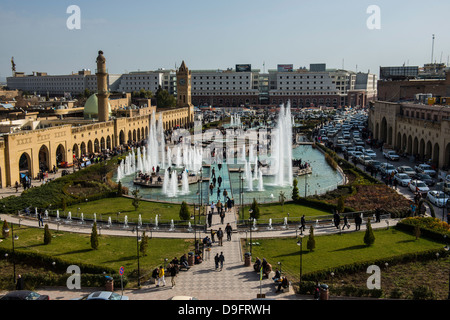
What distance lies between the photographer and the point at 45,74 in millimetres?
139000

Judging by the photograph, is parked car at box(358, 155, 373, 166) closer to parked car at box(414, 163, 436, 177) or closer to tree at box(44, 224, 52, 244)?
parked car at box(414, 163, 436, 177)

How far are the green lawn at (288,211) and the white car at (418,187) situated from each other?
7621 millimetres

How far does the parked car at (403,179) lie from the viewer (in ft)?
104

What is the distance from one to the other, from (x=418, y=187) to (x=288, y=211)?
32.3ft

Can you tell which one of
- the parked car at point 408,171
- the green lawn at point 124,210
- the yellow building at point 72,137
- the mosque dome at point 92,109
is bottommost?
the green lawn at point 124,210

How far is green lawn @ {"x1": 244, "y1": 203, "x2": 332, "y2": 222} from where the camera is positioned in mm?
24753

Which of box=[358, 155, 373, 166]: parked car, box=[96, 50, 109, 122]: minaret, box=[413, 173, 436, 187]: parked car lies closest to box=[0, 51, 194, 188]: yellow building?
box=[96, 50, 109, 122]: minaret

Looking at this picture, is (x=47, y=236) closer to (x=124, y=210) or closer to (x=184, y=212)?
(x=124, y=210)

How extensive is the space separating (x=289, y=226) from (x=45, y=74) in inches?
5234

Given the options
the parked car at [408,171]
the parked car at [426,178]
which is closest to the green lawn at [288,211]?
the parked car at [426,178]

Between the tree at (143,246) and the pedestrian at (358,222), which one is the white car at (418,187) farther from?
the tree at (143,246)

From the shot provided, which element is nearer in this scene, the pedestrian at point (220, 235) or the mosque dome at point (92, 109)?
the pedestrian at point (220, 235)
